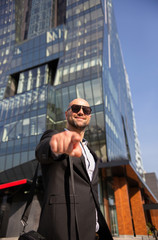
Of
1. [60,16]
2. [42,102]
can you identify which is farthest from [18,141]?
[60,16]

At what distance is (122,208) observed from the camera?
797 inches

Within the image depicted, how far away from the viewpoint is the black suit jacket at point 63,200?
5.42 ft

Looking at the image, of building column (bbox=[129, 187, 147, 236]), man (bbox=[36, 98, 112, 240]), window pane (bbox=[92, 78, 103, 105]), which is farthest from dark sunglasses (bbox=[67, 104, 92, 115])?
building column (bbox=[129, 187, 147, 236])

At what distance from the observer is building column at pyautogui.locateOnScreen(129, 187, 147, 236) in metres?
22.2

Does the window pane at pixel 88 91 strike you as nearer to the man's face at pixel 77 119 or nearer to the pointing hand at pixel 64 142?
the man's face at pixel 77 119

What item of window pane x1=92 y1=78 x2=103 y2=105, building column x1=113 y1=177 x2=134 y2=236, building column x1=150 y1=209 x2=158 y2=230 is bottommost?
building column x1=150 y1=209 x2=158 y2=230

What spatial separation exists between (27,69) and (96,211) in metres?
34.3

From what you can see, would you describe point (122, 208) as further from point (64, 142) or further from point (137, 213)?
point (64, 142)

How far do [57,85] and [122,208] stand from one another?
61.7 ft

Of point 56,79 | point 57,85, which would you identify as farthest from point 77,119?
point 56,79

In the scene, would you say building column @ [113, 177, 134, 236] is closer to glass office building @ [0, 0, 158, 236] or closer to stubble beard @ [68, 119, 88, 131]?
glass office building @ [0, 0, 158, 236]

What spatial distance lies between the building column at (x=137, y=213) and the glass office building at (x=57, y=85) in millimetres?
3358

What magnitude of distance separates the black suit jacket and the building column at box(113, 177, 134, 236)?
67.4 feet

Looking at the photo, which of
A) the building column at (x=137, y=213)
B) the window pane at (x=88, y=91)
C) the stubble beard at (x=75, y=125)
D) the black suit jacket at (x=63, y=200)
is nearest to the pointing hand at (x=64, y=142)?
the black suit jacket at (x=63, y=200)
